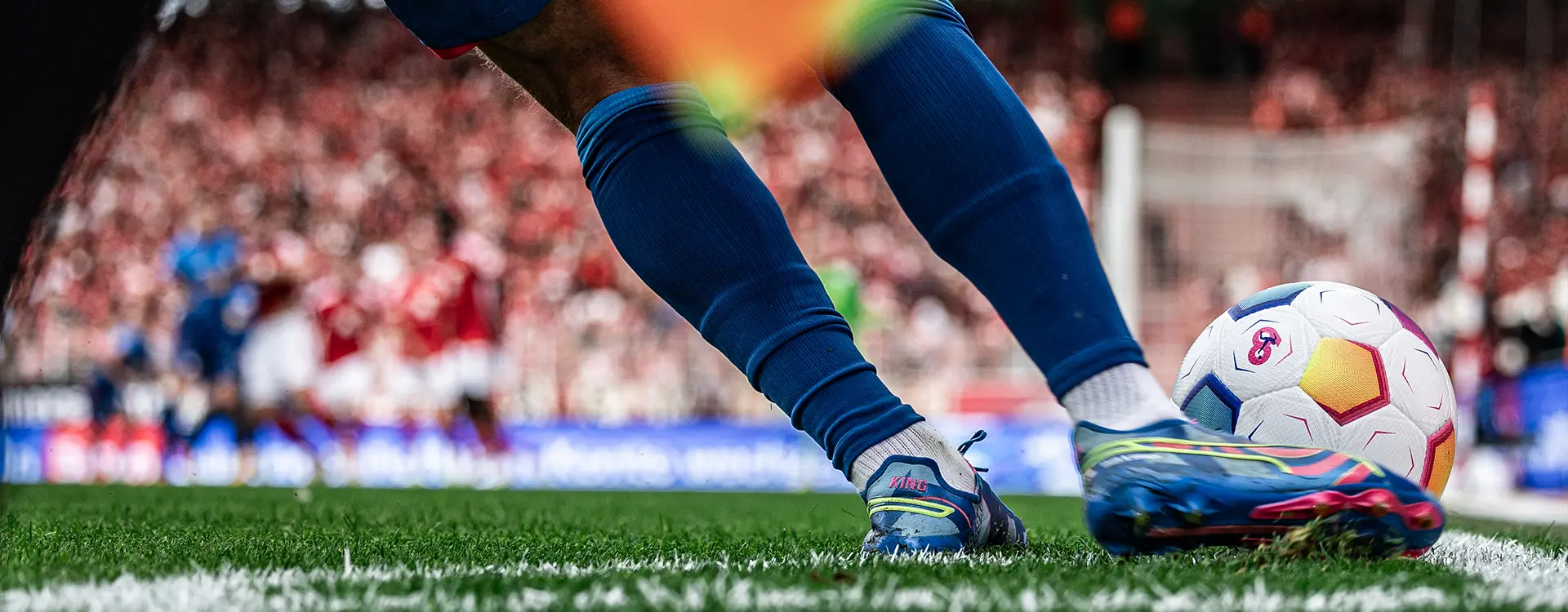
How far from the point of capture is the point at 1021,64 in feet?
48.4

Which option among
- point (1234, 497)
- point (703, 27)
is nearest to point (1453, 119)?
point (703, 27)

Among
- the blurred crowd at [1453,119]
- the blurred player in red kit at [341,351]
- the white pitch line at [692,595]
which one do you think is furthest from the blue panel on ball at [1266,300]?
the blurred crowd at [1453,119]

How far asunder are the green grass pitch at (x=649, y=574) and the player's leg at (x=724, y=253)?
0.13 m

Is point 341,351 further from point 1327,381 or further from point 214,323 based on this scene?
point 1327,381

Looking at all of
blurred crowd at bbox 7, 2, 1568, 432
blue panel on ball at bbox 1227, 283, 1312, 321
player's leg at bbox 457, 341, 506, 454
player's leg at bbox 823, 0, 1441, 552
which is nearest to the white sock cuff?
player's leg at bbox 823, 0, 1441, 552

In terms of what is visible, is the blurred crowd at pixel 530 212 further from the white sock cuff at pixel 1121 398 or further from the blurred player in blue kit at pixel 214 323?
the white sock cuff at pixel 1121 398

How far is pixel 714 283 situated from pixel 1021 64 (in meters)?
13.6

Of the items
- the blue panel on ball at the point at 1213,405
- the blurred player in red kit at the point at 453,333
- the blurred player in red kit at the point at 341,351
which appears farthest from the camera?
the blurred player in red kit at the point at 341,351

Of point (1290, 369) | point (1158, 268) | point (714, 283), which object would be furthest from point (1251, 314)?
point (1158, 268)

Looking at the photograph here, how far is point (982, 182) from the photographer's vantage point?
1.55 m

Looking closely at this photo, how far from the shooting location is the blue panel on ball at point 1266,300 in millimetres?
2215

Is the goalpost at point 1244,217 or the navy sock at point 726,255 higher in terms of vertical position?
the goalpost at point 1244,217

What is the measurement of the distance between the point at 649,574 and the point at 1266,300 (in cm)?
123

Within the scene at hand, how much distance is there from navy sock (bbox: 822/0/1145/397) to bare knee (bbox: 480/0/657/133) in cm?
25
